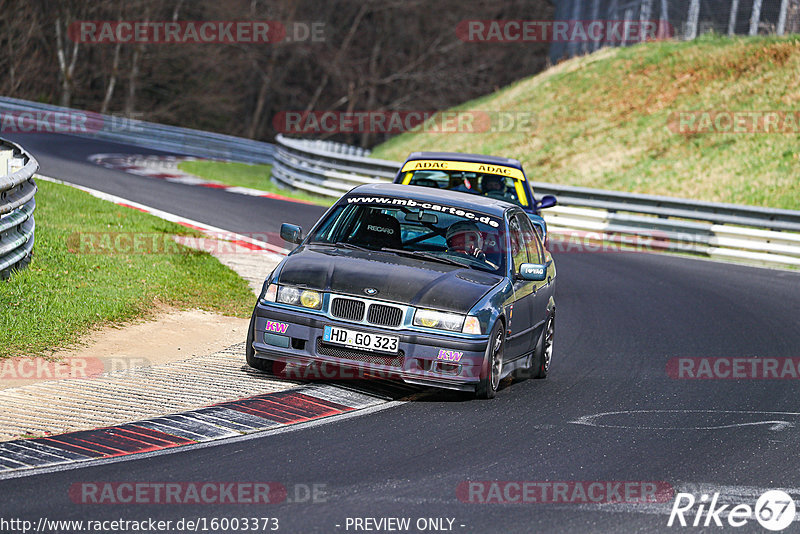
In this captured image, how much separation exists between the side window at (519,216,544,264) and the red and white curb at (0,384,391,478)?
93.4 inches

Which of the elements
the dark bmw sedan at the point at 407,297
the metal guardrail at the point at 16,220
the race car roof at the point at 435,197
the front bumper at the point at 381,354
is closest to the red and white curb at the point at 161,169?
the metal guardrail at the point at 16,220

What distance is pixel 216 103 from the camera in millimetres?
55625

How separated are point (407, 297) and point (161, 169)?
2148 cm

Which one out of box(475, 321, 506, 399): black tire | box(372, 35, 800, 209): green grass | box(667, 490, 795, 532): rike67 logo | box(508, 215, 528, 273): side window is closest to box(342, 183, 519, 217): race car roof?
box(508, 215, 528, 273): side window

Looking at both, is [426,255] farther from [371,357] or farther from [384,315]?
[371,357]

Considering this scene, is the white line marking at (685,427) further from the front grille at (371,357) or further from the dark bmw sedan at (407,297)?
the front grille at (371,357)

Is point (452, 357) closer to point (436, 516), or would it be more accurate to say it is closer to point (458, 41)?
point (436, 516)

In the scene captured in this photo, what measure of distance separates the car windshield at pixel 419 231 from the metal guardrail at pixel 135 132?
27298 mm

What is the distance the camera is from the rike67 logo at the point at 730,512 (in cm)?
610

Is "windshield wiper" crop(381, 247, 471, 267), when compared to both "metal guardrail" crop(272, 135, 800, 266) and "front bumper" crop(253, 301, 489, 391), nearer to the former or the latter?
"front bumper" crop(253, 301, 489, 391)

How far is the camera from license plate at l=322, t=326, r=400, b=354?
27.3 feet

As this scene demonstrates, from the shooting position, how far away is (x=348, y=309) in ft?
27.7

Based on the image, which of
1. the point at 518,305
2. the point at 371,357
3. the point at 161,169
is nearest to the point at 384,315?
the point at 371,357

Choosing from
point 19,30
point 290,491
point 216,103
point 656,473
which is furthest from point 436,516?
point 216,103
